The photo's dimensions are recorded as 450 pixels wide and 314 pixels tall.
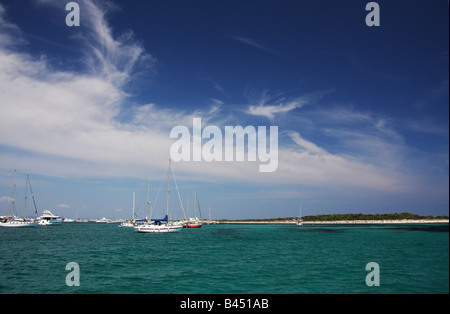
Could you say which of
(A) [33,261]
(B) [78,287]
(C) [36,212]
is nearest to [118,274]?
(B) [78,287]

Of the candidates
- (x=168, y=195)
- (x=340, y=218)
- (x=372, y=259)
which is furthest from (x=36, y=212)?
(x=340, y=218)

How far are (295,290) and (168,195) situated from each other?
2150 inches

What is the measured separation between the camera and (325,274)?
62.5 feet

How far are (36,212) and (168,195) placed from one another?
79054 mm

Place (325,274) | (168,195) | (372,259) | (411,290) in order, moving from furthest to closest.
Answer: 1. (168,195)
2. (372,259)
3. (325,274)
4. (411,290)

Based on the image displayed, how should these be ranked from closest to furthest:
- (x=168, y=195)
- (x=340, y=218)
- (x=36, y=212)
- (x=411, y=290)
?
1. (x=411, y=290)
2. (x=168, y=195)
3. (x=36, y=212)
4. (x=340, y=218)

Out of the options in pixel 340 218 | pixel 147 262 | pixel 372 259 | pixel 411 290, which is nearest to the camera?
pixel 411 290
